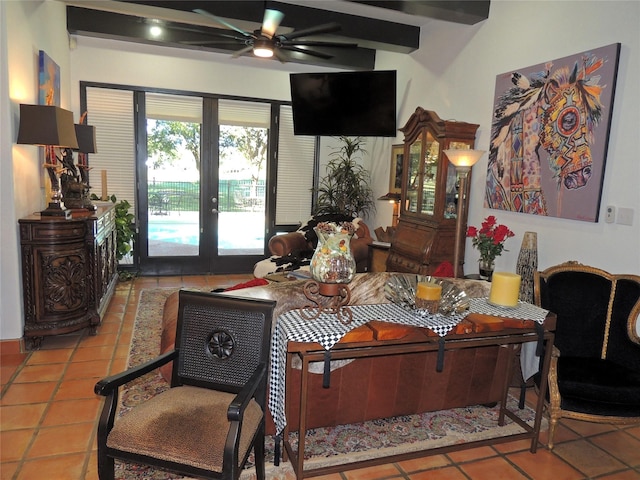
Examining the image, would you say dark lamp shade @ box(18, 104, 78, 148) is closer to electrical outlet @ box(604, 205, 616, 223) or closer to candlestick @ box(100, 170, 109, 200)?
candlestick @ box(100, 170, 109, 200)

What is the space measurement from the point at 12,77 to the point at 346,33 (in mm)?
3100

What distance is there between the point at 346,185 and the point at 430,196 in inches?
73.5

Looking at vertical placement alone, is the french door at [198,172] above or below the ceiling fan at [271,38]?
below

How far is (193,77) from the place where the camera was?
549 cm

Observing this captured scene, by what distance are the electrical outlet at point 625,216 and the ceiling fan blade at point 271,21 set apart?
8.76ft

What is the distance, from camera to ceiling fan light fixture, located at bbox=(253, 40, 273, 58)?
3660mm

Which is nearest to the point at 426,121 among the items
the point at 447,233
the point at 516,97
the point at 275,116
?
the point at 516,97

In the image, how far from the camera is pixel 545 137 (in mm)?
3180

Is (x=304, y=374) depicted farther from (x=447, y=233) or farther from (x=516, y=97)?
(x=516, y=97)

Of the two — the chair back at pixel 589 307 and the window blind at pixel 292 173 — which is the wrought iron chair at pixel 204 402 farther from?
the window blind at pixel 292 173

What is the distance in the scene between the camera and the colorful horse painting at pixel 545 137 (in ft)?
9.35

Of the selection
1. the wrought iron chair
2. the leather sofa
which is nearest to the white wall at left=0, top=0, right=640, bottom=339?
the leather sofa

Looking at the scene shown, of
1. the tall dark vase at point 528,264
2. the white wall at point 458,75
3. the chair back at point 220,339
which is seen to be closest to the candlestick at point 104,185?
the white wall at point 458,75

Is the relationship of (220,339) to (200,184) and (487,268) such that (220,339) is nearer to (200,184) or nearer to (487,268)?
(487,268)
